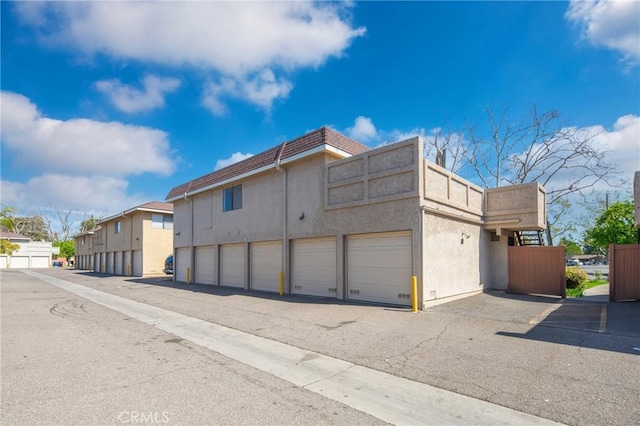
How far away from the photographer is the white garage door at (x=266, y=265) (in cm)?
1565

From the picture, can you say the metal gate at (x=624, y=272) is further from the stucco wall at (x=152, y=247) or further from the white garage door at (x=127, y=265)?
the white garage door at (x=127, y=265)

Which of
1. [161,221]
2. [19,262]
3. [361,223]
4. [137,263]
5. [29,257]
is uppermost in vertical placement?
[161,221]

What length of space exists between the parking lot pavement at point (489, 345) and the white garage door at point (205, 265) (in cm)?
780

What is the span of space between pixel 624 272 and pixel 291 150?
42.3ft

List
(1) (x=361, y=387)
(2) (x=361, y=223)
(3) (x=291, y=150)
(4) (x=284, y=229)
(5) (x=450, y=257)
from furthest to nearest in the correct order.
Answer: (4) (x=284, y=229), (3) (x=291, y=150), (5) (x=450, y=257), (2) (x=361, y=223), (1) (x=361, y=387)

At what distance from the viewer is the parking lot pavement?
449 cm

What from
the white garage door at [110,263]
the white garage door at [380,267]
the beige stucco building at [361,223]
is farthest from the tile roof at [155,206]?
the white garage door at [380,267]

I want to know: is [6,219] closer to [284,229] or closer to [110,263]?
[110,263]

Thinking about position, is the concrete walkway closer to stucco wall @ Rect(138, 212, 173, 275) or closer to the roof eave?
the roof eave

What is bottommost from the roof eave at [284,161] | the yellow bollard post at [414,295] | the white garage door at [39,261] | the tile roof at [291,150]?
the white garage door at [39,261]

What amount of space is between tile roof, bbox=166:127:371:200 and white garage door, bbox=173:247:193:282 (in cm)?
497

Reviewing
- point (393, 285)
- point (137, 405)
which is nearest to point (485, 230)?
point (393, 285)

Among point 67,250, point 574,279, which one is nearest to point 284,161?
point 574,279

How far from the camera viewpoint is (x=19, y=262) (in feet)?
183
